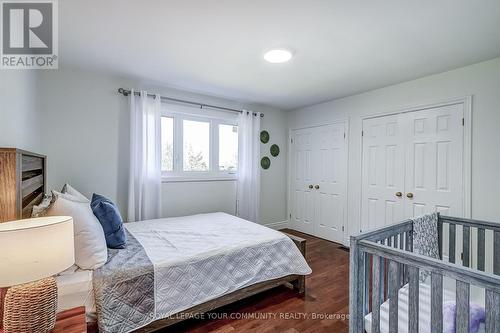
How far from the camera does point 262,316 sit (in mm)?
2039

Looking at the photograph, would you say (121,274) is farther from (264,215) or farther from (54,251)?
(264,215)

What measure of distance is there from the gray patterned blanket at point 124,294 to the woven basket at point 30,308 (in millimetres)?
451

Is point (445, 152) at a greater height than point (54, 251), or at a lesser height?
greater

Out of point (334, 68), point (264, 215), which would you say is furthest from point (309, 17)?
point (264, 215)

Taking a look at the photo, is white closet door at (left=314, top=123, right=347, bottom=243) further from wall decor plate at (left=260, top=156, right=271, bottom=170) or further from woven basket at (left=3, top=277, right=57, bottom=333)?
woven basket at (left=3, top=277, right=57, bottom=333)

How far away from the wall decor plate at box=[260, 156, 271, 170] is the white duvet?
5.79ft

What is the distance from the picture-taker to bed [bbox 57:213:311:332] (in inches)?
59.9

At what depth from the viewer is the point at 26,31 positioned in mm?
1906

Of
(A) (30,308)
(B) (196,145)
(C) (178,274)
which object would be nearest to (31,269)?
(A) (30,308)

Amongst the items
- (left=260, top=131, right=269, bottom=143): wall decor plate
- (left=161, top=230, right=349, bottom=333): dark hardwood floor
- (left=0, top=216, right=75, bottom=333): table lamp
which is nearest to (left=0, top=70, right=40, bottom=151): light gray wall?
(left=0, top=216, right=75, bottom=333): table lamp

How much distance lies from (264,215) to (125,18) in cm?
354

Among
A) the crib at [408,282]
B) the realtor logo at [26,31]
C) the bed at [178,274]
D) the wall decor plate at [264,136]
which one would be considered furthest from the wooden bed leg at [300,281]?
the realtor logo at [26,31]

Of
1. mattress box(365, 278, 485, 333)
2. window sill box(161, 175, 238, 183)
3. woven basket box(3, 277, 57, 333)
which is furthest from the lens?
window sill box(161, 175, 238, 183)

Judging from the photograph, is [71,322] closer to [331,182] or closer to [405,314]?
[405,314]
